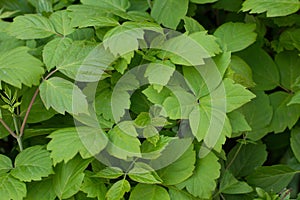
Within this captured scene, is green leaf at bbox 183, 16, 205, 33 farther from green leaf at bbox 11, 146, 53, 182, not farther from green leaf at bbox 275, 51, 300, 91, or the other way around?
green leaf at bbox 11, 146, 53, 182

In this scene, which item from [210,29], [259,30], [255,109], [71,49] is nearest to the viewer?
[71,49]

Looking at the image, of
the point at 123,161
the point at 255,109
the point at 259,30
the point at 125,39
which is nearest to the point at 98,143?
the point at 123,161

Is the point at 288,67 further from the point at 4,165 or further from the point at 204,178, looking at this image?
the point at 4,165

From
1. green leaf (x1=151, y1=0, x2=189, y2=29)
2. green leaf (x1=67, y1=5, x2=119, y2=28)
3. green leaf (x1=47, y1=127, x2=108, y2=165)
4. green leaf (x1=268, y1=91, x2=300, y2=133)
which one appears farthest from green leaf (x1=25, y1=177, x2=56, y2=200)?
green leaf (x1=268, y1=91, x2=300, y2=133)

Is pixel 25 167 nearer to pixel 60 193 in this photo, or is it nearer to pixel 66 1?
pixel 60 193

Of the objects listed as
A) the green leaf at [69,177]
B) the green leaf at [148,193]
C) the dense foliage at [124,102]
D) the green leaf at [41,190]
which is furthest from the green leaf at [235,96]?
the green leaf at [41,190]

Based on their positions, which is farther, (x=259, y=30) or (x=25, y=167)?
(x=259, y=30)
